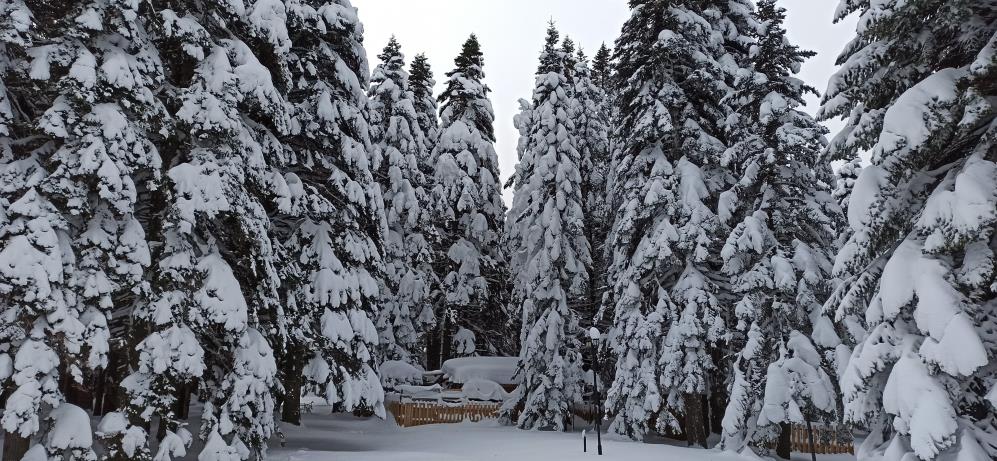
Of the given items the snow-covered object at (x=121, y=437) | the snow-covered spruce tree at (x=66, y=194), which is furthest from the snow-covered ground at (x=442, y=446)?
the snow-covered spruce tree at (x=66, y=194)

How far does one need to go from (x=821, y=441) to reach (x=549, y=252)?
1101cm

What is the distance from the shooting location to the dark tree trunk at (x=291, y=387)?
15148mm

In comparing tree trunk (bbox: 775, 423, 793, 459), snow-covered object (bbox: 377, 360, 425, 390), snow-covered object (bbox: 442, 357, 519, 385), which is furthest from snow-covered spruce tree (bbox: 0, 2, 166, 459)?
snow-covered object (bbox: 442, 357, 519, 385)

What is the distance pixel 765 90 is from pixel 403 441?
533 inches

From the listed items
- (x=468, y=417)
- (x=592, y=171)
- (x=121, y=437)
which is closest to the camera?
(x=121, y=437)

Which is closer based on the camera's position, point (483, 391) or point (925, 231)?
point (925, 231)

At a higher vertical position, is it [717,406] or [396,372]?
[396,372]

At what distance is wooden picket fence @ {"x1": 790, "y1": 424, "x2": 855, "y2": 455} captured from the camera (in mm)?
20653

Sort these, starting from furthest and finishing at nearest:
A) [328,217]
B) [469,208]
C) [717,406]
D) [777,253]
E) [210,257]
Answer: [469,208] → [717,406] → [777,253] → [328,217] → [210,257]

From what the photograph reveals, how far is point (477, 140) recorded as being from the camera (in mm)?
30297

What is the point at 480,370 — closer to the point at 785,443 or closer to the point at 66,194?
the point at 785,443

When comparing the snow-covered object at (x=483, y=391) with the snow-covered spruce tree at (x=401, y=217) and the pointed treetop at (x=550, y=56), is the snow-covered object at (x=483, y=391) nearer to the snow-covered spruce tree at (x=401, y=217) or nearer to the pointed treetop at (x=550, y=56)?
the snow-covered spruce tree at (x=401, y=217)

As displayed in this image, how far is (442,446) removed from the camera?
16.2 m

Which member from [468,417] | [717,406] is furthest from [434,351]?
[717,406]
